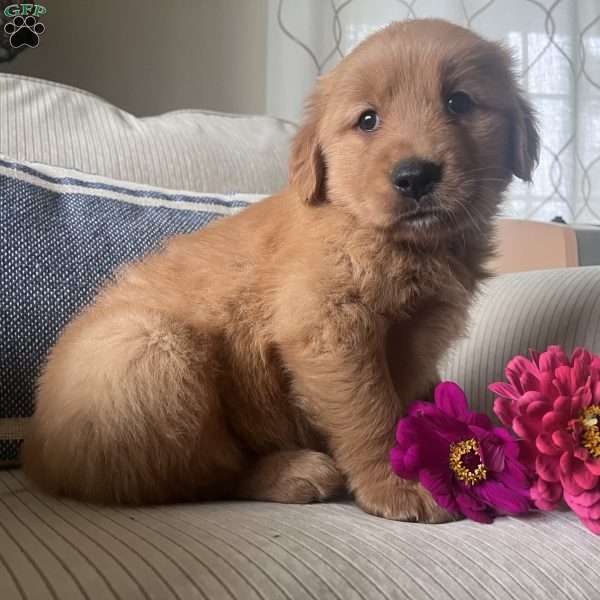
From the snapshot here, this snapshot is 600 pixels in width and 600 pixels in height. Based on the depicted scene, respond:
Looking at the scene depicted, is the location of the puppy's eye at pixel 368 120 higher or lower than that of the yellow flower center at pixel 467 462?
higher

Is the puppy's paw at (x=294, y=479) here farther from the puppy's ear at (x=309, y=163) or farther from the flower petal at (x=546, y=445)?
the puppy's ear at (x=309, y=163)

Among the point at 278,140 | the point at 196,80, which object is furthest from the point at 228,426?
the point at 196,80

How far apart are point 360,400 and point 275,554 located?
34 centimetres

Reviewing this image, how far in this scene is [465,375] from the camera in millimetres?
1688

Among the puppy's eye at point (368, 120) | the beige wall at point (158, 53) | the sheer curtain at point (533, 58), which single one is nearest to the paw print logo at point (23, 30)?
the beige wall at point (158, 53)

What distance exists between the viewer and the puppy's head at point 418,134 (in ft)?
3.72

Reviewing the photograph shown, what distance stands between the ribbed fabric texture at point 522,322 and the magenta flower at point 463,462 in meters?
0.35

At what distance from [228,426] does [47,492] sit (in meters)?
0.32

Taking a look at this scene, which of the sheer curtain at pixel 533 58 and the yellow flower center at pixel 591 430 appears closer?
the yellow flower center at pixel 591 430

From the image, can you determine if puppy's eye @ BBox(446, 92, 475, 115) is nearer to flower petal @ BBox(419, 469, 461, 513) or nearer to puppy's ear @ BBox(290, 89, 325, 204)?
puppy's ear @ BBox(290, 89, 325, 204)

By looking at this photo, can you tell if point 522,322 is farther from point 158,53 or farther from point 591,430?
point 158,53

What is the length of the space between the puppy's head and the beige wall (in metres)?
1.82

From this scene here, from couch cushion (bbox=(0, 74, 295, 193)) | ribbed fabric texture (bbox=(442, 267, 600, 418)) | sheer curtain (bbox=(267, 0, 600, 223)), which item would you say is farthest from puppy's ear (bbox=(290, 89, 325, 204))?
sheer curtain (bbox=(267, 0, 600, 223))

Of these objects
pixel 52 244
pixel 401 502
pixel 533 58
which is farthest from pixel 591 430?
pixel 533 58
